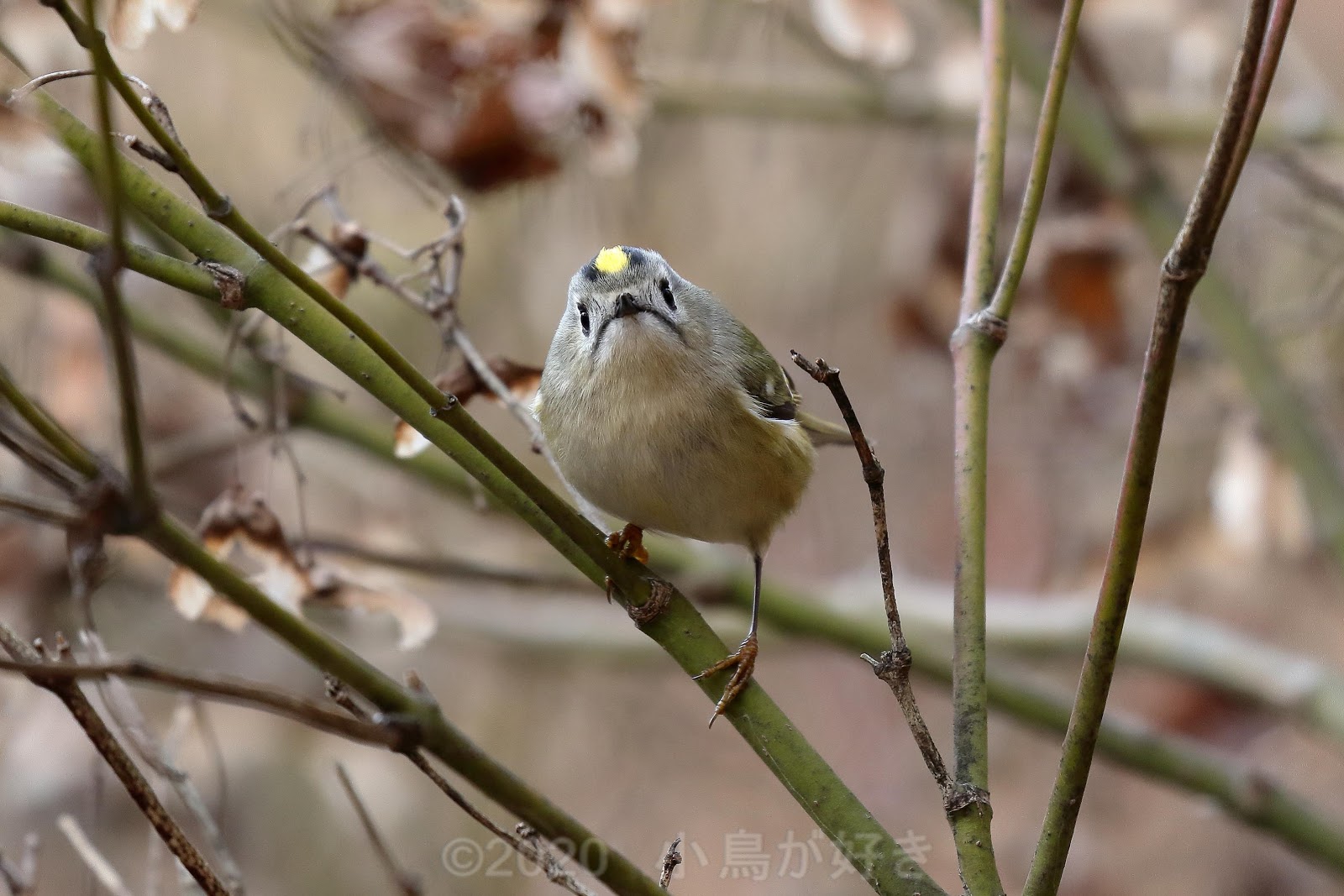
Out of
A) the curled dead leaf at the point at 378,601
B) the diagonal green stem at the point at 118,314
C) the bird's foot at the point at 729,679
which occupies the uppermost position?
the curled dead leaf at the point at 378,601

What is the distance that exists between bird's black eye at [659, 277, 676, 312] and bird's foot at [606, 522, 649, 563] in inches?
15.8

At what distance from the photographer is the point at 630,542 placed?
2.28 m

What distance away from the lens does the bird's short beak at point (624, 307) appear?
6.60 feet

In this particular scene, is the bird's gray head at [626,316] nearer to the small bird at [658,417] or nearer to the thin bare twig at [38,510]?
the small bird at [658,417]

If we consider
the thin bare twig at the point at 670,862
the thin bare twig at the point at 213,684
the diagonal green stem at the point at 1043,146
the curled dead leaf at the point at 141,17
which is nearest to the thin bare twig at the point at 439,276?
the curled dead leaf at the point at 141,17

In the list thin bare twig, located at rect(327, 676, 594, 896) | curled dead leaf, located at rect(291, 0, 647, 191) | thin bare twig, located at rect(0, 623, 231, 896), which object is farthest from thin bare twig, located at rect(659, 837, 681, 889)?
curled dead leaf, located at rect(291, 0, 647, 191)

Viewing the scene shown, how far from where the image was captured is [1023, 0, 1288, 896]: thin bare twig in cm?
94

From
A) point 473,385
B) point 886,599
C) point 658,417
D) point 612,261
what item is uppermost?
point 612,261

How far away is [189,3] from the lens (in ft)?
4.68

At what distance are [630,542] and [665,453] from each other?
38 cm

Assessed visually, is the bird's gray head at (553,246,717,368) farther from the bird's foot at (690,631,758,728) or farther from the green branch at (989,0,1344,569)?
the green branch at (989,0,1344,569)

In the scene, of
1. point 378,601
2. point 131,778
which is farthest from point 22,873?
point 378,601

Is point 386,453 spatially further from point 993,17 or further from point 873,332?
point 873,332

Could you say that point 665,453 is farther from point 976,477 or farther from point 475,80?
point 475,80
